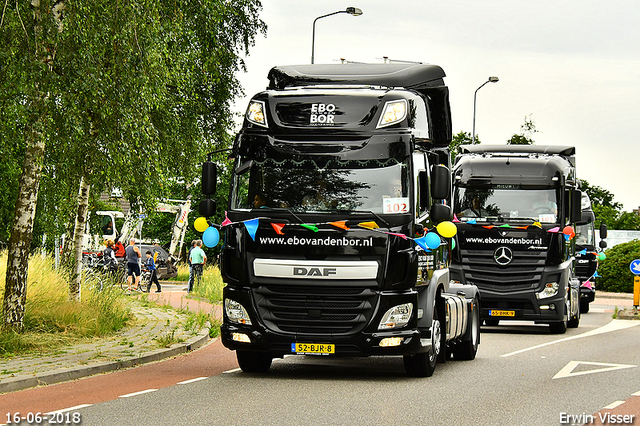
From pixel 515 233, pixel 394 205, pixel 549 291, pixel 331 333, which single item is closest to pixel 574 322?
pixel 549 291

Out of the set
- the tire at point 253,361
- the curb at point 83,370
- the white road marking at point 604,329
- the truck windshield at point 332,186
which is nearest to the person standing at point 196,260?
the white road marking at point 604,329

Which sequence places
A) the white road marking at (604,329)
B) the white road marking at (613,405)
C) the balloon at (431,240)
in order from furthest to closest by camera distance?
the white road marking at (604,329) < the balloon at (431,240) < the white road marking at (613,405)

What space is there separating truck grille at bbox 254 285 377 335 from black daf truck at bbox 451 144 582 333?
28.6ft

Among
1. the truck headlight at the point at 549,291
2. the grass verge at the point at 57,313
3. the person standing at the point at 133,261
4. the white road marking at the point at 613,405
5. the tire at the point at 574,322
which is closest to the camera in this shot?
the white road marking at the point at 613,405

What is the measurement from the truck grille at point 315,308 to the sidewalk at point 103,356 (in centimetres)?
248

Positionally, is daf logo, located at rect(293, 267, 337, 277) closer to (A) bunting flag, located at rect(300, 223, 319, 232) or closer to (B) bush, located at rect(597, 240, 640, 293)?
(A) bunting flag, located at rect(300, 223, 319, 232)

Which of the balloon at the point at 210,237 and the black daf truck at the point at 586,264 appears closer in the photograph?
the balloon at the point at 210,237

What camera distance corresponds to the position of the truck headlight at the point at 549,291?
64.8 ft

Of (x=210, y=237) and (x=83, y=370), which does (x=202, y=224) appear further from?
(x=83, y=370)

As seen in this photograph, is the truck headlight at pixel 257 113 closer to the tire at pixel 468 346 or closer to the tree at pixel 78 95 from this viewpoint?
the tree at pixel 78 95

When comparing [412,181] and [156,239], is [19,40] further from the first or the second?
[156,239]

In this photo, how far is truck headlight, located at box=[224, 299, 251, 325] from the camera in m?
11.8

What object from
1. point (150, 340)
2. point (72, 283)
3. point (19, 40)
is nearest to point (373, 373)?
point (150, 340)

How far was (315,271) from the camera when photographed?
11430mm
